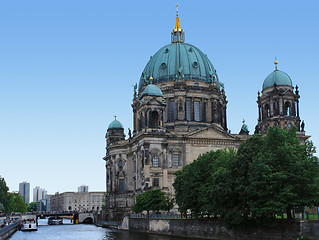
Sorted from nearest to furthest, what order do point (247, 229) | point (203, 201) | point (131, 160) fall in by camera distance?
point (247, 229) → point (203, 201) → point (131, 160)

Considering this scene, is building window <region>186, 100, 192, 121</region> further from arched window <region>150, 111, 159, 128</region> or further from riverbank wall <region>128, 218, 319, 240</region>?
riverbank wall <region>128, 218, 319, 240</region>

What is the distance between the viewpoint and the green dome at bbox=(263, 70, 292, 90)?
A: 95.6 m

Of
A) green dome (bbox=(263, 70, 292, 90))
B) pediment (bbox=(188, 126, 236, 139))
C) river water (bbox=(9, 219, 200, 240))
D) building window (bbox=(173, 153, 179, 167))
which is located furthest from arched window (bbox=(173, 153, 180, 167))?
green dome (bbox=(263, 70, 292, 90))

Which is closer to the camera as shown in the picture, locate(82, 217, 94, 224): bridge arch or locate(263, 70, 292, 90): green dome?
locate(263, 70, 292, 90): green dome

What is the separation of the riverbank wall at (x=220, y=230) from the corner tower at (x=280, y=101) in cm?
3476

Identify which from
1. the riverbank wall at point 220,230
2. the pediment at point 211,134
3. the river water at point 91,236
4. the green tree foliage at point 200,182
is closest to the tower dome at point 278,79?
the pediment at point 211,134

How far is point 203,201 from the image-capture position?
191ft

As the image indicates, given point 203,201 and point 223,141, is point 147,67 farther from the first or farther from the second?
point 203,201

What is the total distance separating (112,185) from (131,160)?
8.86 m

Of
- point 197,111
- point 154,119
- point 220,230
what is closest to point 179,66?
point 197,111

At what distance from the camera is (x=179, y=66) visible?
10119 centimetres

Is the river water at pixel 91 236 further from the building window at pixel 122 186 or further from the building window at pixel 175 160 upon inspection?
the building window at pixel 175 160

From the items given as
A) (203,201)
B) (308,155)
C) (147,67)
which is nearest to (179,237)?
(203,201)

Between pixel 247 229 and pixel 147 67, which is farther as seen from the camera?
pixel 147 67
